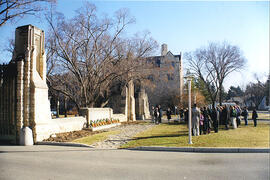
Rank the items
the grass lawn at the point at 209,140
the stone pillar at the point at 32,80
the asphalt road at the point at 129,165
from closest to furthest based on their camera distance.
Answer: the asphalt road at the point at 129,165 → the grass lawn at the point at 209,140 → the stone pillar at the point at 32,80

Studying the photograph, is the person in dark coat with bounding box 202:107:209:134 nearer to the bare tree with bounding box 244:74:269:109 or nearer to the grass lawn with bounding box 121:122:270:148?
the grass lawn with bounding box 121:122:270:148

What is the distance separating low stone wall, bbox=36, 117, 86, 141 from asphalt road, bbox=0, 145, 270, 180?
2648 millimetres

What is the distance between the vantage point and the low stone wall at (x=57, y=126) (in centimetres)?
1234

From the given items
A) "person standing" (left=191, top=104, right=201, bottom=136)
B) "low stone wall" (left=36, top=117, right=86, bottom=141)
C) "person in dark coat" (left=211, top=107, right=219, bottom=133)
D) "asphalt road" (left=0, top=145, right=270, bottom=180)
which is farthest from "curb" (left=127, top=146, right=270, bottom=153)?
"person in dark coat" (left=211, top=107, right=219, bottom=133)

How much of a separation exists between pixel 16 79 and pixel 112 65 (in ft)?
40.0

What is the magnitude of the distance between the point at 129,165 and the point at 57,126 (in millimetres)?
8246

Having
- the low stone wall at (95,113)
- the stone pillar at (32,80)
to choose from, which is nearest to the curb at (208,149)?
the stone pillar at (32,80)

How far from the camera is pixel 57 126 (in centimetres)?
1411

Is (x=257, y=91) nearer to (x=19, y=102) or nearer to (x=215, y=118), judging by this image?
(x=215, y=118)

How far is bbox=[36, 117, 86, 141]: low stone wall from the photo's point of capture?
12344mm

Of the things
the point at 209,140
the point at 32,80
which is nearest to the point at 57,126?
the point at 32,80

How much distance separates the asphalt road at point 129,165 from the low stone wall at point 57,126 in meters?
2.65

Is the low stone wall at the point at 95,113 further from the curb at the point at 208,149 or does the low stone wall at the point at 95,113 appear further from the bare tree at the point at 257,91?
the bare tree at the point at 257,91

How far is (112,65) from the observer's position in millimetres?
23484
